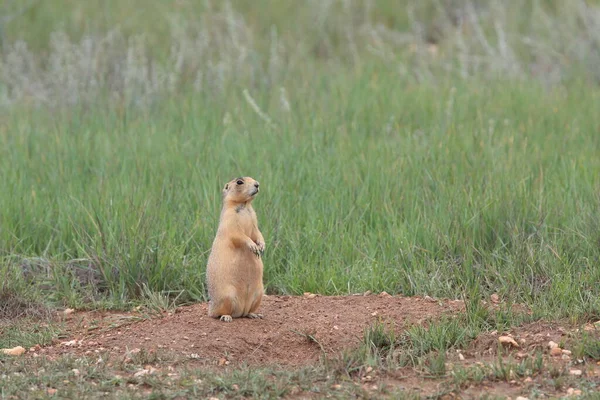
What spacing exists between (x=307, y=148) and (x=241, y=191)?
3.01 meters

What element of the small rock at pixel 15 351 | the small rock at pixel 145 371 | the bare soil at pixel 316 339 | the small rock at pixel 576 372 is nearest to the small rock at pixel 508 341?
the bare soil at pixel 316 339

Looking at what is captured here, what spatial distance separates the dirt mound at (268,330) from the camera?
19.2 ft

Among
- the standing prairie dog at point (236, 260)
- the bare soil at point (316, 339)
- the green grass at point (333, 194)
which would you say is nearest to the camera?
the bare soil at point (316, 339)

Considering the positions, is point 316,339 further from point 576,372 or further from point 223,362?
point 576,372

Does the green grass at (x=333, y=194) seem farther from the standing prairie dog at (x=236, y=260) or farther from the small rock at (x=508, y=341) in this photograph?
the standing prairie dog at (x=236, y=260)

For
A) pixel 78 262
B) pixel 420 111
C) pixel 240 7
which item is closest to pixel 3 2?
pixel 240 7

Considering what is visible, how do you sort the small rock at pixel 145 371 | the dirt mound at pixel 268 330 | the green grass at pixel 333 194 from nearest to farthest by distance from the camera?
the small rock at pixel 145 371, the dirt mound at pixel 268 330, the green grass at pixel 333 194

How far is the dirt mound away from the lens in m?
5.86

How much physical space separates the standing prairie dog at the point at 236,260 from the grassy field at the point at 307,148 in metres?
0.95

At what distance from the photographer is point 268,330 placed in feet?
20.1

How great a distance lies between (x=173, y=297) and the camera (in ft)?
23.8

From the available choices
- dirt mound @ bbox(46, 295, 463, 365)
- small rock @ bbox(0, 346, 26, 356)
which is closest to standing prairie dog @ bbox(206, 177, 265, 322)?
dirt mound @ bbox(46, 295, 463, 365)

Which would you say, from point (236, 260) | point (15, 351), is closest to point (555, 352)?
point (236, 260)

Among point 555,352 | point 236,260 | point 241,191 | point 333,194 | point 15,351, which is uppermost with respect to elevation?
point 241,191
